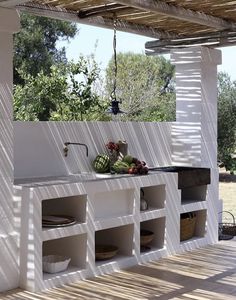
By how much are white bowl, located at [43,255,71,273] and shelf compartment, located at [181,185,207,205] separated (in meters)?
1.87

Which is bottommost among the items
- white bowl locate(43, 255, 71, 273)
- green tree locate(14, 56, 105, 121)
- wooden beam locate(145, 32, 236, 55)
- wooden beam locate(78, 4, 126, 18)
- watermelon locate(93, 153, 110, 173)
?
white bowl locate(43, 255, 71, 273)

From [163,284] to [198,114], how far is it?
7.86ft

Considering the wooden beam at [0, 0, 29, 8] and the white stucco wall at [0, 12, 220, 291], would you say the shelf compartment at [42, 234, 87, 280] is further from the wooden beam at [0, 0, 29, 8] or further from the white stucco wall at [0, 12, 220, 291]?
the wooden beam at [0, 0, 29, 8]

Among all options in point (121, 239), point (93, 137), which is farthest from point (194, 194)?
point (93, 137)

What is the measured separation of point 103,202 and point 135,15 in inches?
75.3

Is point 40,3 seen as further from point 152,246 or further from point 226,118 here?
point 226,118

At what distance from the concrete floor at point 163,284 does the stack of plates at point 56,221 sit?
509 mm

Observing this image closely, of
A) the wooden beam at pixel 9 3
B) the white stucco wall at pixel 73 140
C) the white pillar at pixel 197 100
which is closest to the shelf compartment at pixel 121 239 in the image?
the white stucco wall at pixel 73 140

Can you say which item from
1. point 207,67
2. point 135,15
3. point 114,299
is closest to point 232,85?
point 207,67

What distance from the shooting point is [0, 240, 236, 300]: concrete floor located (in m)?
4.21

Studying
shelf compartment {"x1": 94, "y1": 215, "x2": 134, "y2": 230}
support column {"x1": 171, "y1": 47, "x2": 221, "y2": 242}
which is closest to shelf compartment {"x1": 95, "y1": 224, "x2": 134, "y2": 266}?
shelf compartment {"x1": 94, "y1": 215, "x2": 134, "y2": 230}

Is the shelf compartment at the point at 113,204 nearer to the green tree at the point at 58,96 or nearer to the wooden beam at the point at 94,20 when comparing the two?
the wooden beam at the point at 94,20

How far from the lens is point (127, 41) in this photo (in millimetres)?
19109

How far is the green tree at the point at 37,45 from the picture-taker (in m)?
13.0
